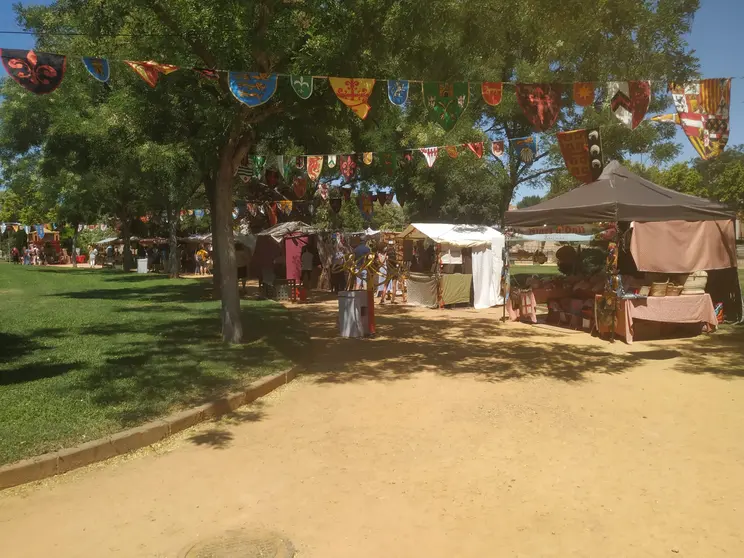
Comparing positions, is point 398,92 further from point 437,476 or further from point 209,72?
point 437,476

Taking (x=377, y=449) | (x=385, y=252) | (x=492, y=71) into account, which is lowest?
(x=377, y=449)

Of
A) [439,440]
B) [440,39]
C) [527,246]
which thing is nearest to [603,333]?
[440,39]

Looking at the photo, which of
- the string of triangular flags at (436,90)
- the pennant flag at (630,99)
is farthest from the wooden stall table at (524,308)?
the pennant flag at (630,99)

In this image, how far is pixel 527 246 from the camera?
207 feet

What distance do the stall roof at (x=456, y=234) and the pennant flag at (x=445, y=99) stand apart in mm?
5936

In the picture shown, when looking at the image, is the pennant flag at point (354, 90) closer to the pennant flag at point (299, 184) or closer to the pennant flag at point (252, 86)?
the pennant flag at point (252, 86)

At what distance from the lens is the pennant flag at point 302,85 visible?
9141 mm

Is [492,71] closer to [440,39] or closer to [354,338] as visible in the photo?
[440,39]

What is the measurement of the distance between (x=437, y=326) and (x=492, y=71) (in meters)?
7.04

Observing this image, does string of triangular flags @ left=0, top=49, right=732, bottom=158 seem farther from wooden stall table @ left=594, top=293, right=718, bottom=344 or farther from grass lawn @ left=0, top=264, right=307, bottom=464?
grass lawn @ left=0, top=264, right=307, bottom=464

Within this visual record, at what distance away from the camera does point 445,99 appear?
1078cm

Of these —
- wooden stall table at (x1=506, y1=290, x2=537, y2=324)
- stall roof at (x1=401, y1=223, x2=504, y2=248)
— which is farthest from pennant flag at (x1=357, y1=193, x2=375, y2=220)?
wooden stall table at (x1=506, y1=290, x2=537, y2=324)

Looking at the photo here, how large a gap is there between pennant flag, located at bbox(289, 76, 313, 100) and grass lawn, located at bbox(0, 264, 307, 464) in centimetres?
406

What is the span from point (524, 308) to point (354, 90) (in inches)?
271
